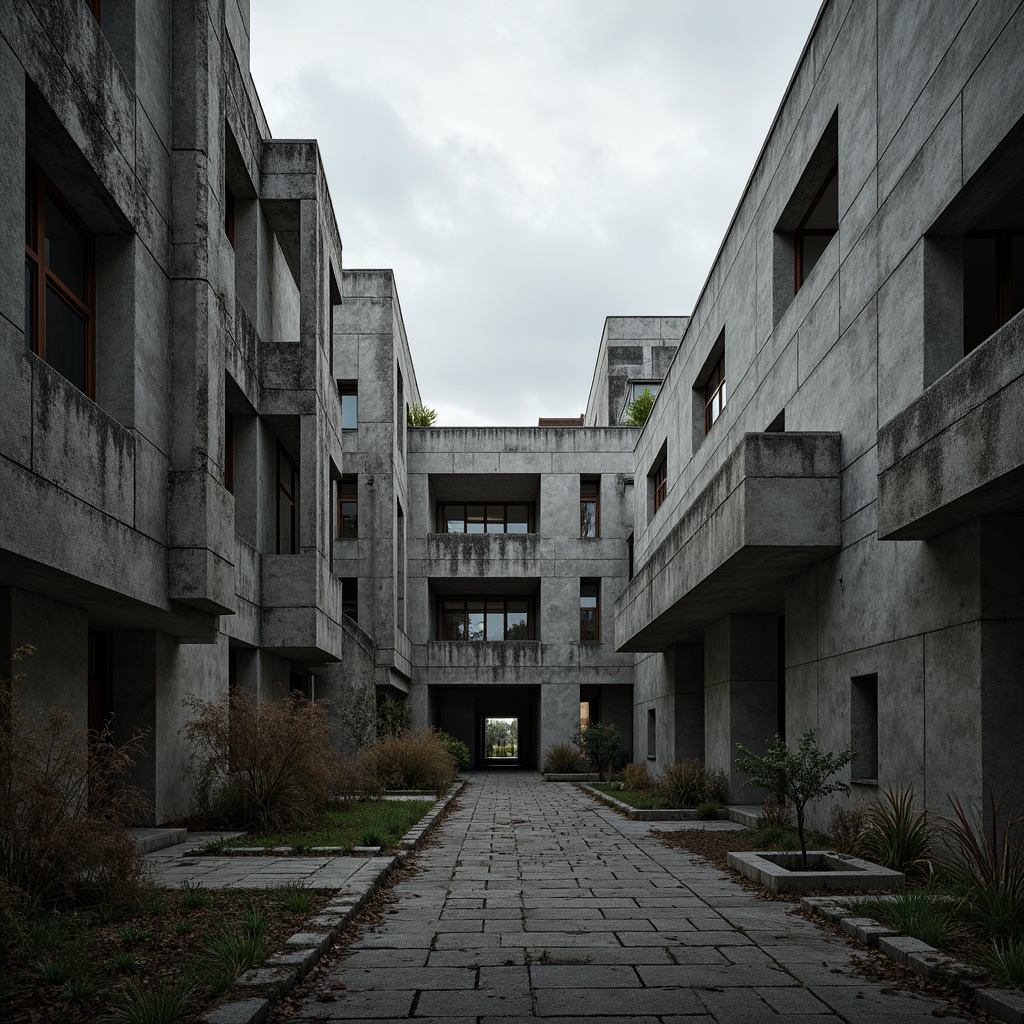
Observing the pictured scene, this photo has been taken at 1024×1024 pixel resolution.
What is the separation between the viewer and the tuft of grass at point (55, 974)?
577 cm

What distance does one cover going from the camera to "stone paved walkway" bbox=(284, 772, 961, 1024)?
581 cm

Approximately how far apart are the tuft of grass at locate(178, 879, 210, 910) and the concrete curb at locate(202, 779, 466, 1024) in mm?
922

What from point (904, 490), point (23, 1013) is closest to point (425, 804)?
point (904, 490)

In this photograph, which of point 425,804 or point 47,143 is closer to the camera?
point 47,143

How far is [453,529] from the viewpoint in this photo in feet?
128

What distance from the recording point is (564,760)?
31.7 metres

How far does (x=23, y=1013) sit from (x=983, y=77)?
9324 mm

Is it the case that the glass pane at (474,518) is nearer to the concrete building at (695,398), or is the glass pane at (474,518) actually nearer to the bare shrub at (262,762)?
the concrete building at (695,398)

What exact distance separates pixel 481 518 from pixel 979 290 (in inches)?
1125

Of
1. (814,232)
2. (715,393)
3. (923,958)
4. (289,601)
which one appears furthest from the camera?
(715,393)

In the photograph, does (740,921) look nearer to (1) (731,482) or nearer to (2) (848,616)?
(2) (848,616)

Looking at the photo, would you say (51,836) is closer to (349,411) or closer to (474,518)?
(349,411)

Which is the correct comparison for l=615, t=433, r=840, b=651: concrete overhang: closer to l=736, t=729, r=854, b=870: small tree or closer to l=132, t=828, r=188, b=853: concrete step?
l=736, t=729, r=854, b=870: small tree

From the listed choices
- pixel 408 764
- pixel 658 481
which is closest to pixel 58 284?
pixel 408 764
